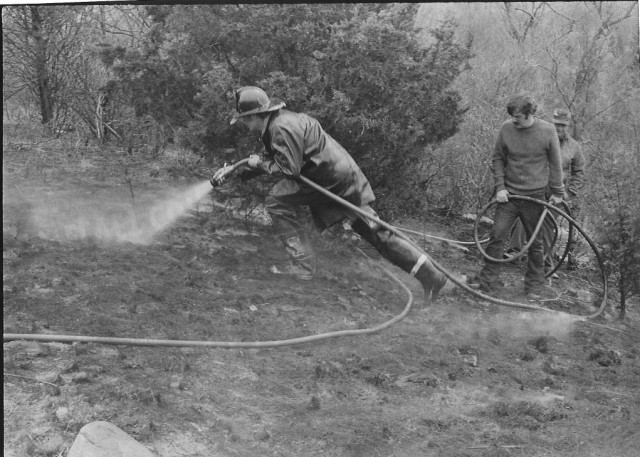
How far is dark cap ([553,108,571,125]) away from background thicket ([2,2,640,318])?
20 cm

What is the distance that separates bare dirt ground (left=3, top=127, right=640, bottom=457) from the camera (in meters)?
3.55

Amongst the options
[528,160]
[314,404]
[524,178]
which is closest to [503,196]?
[524,178]

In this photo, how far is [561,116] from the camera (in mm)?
5789

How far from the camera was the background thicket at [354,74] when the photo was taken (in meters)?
5.16

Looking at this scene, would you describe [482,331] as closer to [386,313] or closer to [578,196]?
[386,313]

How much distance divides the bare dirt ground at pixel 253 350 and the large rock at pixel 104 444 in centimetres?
16

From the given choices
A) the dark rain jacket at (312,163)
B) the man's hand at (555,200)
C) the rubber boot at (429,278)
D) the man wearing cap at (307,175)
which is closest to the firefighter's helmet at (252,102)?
the man wearing cap at (307,175)

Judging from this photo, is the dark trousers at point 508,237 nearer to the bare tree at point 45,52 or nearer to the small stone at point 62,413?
the small stone at point 62,413

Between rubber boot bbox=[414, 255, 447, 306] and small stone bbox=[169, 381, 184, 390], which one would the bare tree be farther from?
rubber boot bbox=[414, 255, 447, 306]

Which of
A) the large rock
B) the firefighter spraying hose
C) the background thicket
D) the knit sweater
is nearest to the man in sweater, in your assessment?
the knit sweater

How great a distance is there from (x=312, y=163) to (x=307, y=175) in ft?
0.36

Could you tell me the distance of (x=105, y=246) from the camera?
5336 millimetres

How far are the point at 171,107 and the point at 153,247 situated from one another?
1.19 meters

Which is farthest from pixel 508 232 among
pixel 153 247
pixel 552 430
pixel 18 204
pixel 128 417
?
pixel 18 204
